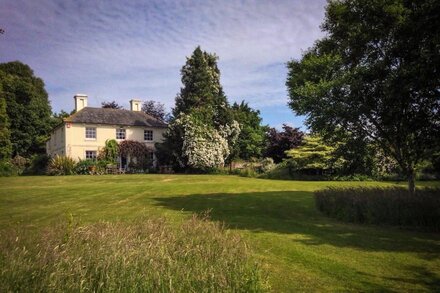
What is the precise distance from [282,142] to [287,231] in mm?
30676

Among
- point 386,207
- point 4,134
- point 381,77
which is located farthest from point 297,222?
point 4,134

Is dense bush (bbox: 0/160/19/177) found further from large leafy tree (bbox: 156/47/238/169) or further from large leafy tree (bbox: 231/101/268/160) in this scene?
large leafy tree (bbox: 231/101/268/160)

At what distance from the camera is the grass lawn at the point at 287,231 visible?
298 inches

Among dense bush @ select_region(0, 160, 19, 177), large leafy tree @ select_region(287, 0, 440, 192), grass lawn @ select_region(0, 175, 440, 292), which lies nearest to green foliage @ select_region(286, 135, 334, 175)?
grass lawn @ select_region(0, 175, 440, 292)

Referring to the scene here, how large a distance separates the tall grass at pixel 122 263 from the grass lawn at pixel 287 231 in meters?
1.34

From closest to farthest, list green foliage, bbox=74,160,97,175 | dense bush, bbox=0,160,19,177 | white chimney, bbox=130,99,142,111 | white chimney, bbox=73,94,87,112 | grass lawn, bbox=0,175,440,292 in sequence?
grass lawn, bbox=0,175,440,292 < dense bush, bbox=0,160,19,177 < green foliage, bbox=74,160,97,175 < white chimney, bbox=73,94,87,112 < white chimney, bbox=130,99,142,111

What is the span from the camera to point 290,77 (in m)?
21.5

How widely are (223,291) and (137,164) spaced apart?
37423 mm

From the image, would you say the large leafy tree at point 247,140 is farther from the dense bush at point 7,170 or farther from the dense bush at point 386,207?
the dense bush at point 386,207

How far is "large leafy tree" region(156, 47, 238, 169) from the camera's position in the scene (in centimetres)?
3800

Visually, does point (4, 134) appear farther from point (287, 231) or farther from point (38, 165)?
point (287, 231)

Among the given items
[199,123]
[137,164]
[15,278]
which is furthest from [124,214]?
[137,164]

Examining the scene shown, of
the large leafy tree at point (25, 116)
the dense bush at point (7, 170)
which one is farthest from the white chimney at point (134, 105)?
the dense bush at point (7, 170)

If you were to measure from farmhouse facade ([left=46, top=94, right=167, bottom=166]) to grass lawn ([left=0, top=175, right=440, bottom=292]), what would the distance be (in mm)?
21796
